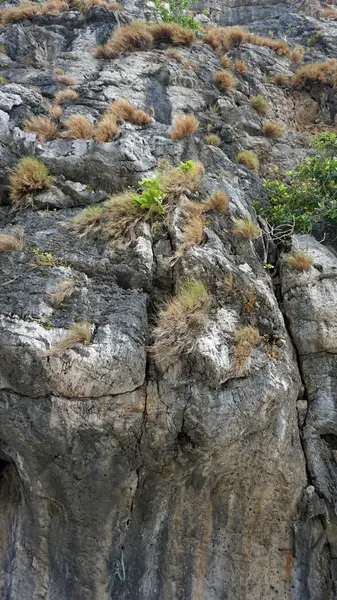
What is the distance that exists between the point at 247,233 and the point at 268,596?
16.8 feet

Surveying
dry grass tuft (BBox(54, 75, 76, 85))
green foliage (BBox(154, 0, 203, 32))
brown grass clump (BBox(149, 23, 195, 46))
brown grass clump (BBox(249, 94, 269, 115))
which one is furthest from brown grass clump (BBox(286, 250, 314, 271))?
green foliage (BBox(154, 0, 203, 32))

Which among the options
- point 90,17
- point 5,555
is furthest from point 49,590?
point 90,17

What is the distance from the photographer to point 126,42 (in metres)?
12.0

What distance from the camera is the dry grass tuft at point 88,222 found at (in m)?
6.05

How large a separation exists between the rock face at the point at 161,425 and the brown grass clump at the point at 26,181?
0.19m

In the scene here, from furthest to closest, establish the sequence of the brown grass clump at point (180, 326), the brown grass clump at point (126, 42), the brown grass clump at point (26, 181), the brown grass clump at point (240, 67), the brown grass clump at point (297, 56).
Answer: the brown grass clump at point (297, 56) → the brown grass clump at point (240, 67) → the brown grass clump at point (126, 42) → the brown grass clump at point (26, 181) → the brown grass clump at point (180, 326)

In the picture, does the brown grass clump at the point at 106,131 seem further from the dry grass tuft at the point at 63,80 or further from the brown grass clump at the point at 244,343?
the brown grass clump at the point at 244,343

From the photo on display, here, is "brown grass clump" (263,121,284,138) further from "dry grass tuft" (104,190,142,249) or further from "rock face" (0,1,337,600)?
"dry grass tuft" (104,190,142,249)

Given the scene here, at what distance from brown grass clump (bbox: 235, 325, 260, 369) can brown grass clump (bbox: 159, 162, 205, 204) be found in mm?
2511

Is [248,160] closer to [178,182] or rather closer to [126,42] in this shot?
[178,182]

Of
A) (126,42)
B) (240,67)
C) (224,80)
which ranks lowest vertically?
(126,42)

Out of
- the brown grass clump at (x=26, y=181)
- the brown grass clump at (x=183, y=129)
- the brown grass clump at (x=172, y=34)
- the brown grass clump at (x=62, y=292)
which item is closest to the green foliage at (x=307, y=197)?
the brown grass clump at (x=183, y=129)

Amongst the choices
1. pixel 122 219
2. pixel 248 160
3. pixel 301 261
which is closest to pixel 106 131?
pixel 122 219

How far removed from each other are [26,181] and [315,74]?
34.4 ft
